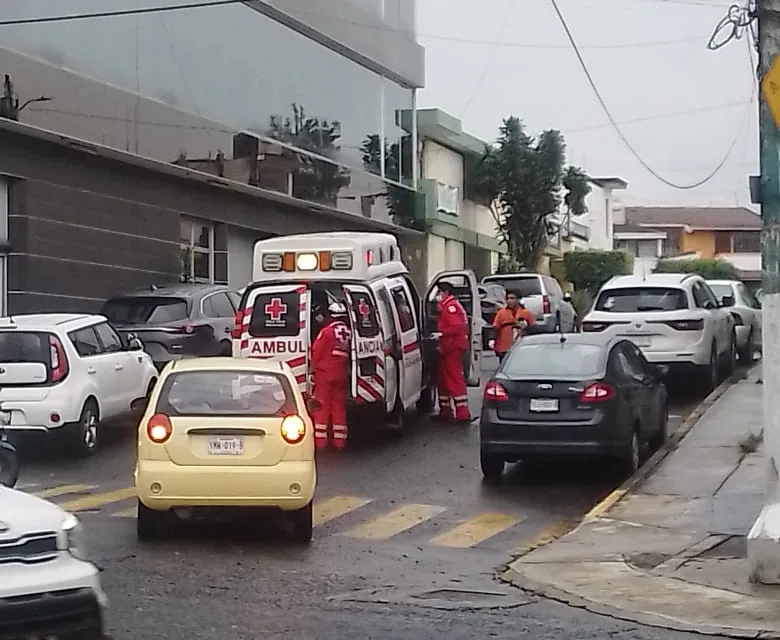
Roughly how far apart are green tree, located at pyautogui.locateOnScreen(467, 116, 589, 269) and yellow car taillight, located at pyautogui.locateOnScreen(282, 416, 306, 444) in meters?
37.9

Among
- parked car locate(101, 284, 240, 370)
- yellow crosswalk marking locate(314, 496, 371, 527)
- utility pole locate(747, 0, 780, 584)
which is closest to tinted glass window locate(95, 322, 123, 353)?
parked car locate(101, 284, 240, 370)

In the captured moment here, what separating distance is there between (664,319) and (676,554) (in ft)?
32.3

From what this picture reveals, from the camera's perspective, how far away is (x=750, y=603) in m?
10.9

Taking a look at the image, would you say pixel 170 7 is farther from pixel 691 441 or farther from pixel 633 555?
pixel 633 555

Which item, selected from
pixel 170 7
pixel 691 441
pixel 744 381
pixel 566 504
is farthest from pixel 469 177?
pixel 566 504

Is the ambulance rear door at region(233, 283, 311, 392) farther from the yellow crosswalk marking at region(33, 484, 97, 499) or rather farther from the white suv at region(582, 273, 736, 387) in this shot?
the white suv at region(582, 273, 736, 387)

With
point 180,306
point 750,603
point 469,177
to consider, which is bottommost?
point 750,603

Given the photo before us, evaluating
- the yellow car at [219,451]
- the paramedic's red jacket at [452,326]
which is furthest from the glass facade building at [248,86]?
the yellow car at [219,451]

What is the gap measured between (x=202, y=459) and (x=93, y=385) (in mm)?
6045

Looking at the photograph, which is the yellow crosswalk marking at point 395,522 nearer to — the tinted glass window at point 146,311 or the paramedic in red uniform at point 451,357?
the paramedic in red uniform at point 451,357

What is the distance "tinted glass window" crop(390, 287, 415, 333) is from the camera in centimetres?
1995

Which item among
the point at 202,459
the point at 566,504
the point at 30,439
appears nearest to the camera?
the point at 202,459

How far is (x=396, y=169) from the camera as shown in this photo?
137ft

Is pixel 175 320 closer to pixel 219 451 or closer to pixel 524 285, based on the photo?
pixel 219 451
